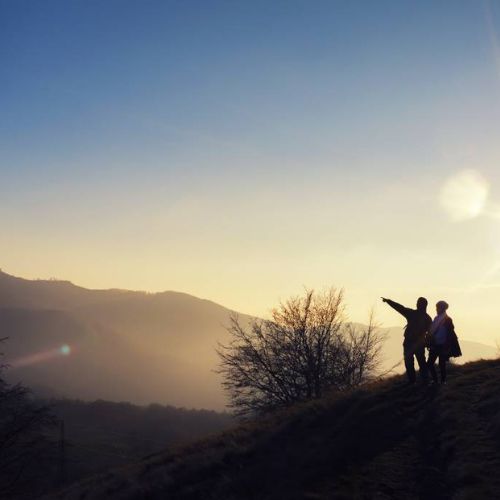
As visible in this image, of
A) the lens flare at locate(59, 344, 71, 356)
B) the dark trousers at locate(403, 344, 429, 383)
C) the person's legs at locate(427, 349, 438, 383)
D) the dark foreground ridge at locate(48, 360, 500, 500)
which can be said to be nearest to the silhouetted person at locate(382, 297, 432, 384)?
the dark trousers at locate(403, 344, 429, 383)

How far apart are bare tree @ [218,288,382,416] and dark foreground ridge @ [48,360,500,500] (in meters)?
13.0

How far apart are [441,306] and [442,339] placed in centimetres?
94

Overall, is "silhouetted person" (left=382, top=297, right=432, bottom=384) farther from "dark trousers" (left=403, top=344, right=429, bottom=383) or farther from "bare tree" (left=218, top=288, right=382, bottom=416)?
"bare tree" (left=218, top=288, right=382, bottom=416)

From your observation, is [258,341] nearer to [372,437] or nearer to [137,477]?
[137,477]

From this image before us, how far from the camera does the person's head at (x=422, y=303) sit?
1583cm

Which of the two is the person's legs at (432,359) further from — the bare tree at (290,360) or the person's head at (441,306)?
the bare tree at (290,360)

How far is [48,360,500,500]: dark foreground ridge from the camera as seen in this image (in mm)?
10164

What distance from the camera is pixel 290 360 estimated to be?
30766mm

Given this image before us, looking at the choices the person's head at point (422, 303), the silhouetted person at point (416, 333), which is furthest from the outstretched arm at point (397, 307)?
the person's head at point (422, 303)

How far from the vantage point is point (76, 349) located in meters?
189

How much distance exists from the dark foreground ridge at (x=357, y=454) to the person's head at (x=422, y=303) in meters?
2.26

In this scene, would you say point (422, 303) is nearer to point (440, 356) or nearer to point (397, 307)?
point (397, 307)

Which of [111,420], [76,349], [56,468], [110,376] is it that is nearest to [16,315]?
[76,349]

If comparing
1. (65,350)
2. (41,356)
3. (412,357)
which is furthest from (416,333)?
(65,350)
